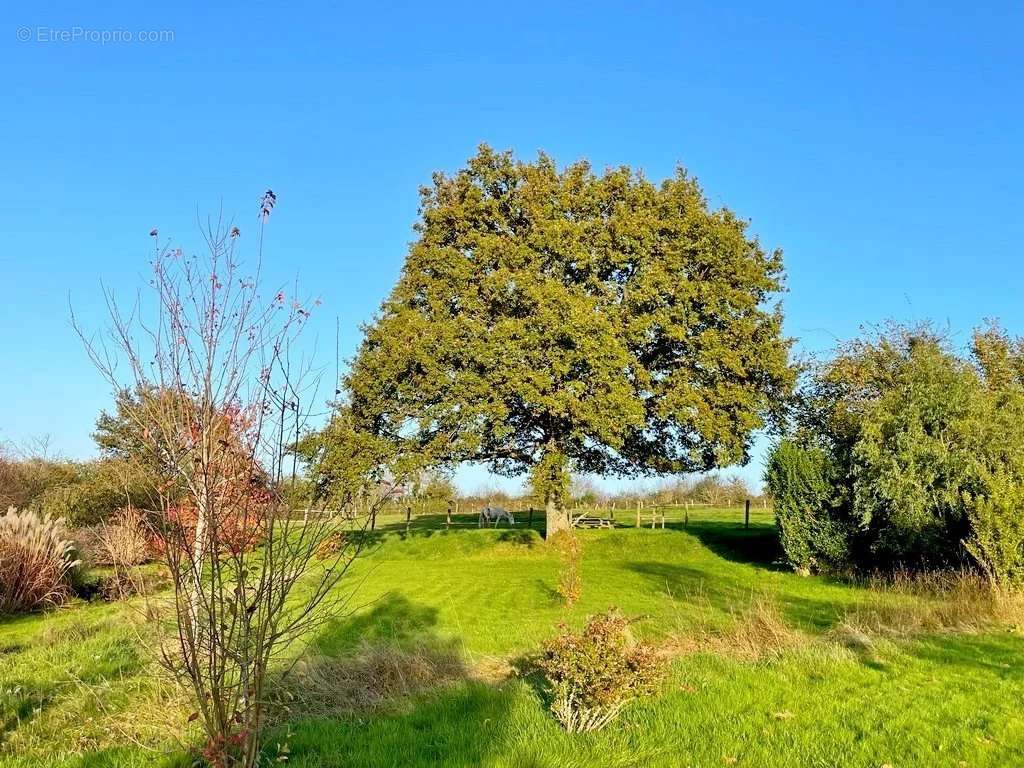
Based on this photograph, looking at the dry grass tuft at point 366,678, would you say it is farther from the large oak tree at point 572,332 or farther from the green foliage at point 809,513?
the green foliage at point 809,513

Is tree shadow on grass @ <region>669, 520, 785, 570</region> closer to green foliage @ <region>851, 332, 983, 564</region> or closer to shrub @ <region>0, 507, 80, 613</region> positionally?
green foliage @ <region>851, 332, 983, 564</region>

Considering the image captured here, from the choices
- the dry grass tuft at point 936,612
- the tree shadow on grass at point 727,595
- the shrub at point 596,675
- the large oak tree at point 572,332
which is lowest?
the tree shadow on grass at point 727,595

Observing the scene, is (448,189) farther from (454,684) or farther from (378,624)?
(454,684)

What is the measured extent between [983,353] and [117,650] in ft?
70.9

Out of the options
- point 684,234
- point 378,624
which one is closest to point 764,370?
point 684,234

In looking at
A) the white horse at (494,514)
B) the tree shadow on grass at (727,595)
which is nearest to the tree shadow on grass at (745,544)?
the tree shadow on grass at (727,595)

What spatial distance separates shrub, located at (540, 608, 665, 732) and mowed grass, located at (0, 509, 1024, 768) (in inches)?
7.6

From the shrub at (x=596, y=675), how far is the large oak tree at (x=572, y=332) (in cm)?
1343

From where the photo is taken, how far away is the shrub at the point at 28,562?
13.1 meters

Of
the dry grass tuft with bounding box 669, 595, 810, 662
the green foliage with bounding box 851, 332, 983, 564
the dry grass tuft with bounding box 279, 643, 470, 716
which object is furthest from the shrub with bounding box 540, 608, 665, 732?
the green foliage with bounding box 851, 332, 983, 564

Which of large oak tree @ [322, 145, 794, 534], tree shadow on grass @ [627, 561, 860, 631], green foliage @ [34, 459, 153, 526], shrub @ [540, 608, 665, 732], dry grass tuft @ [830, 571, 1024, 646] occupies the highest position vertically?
large oak tree @ [322, 145, 794, 534]

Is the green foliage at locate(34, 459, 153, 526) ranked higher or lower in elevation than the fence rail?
higher

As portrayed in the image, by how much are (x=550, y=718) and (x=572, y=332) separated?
1448 cm

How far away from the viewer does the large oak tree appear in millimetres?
20078
